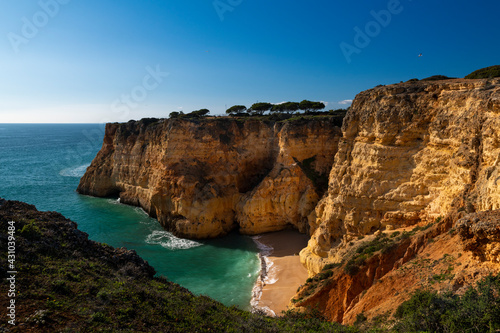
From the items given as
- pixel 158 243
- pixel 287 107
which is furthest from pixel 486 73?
pixel 158 243

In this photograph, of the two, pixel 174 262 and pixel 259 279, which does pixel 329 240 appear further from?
pixel 174 262

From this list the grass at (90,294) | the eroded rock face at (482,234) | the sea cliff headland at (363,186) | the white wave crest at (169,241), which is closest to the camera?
the grass at (90,294)

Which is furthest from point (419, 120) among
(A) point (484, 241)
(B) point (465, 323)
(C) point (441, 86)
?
(B) point (465, 323)

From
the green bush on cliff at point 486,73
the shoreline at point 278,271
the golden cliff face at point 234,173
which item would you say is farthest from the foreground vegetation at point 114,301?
the golden cliff face at point 234,173

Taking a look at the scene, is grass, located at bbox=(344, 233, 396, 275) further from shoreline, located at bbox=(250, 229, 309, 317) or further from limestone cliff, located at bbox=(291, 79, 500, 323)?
shoreline, located at bbox=(250, 229, 309, 317)

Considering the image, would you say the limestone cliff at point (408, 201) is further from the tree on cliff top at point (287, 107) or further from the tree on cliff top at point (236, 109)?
the tree on cliff top at point (236, 109)

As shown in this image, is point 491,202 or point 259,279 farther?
point 259,279

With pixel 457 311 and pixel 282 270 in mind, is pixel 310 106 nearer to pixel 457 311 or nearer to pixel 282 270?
pixel 282 270
